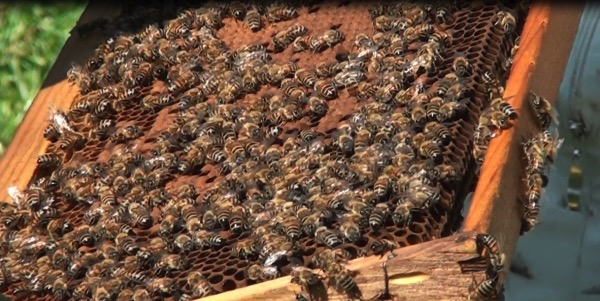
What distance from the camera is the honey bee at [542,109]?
4023 millimetres

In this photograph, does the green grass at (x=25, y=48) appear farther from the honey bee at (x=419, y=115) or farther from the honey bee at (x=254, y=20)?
the honey bee at (x=419, y=115)

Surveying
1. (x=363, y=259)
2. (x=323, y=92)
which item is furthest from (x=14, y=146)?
(x=363, y=259)

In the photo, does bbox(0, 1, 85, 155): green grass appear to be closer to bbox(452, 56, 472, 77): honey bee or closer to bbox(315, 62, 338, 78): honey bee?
bbox(315, 62, 338, 78): honey bee

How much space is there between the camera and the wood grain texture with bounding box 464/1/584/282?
354 cm

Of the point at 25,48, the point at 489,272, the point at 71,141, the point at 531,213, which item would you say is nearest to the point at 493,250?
the point at 489,272

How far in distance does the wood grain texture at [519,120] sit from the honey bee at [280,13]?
1354 millimetres

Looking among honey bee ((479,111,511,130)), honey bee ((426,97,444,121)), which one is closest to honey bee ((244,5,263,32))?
honey bee ((426,97,444,121))

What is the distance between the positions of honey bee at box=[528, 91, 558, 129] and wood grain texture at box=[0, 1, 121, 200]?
102 inches

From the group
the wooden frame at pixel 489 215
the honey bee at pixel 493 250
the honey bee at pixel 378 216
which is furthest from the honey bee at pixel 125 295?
the honey bee at pixel 493 250

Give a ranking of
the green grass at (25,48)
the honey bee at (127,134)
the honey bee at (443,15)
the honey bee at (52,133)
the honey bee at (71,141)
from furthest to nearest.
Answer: the green grass at (25,48), the honey bee at (52,133), the honey bee at (71,141), the honey bee at (127,134), the honey bee at (443,15)

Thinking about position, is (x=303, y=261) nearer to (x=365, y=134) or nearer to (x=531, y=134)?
A: (x=365, y=134)

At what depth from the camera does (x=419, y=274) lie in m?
3.40

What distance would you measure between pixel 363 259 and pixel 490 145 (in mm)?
754

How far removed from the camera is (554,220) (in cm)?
720
